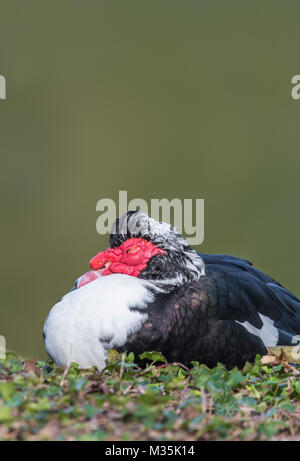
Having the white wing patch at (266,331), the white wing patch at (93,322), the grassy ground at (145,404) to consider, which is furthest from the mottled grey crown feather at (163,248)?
the grassy ground at (145,404)

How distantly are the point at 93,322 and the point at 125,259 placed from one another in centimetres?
56

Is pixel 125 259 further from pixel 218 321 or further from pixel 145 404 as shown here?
pixel 145 404

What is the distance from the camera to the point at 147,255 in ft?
12.5

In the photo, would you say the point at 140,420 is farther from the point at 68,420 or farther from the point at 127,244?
the point at 127,244

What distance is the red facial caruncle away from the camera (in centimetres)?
381

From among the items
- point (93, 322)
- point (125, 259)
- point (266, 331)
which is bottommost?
point (266, 331)

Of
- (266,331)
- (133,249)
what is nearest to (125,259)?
(133,249)

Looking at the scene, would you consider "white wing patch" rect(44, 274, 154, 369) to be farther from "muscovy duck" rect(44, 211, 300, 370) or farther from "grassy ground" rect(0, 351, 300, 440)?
"grassy ground" rect(0, 351, 300, 440)

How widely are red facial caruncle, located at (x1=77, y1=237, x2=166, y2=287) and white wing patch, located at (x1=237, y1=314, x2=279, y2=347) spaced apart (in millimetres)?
616

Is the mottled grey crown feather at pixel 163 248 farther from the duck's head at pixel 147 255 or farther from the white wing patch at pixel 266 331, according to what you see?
the white wing patch at pixel 266 331

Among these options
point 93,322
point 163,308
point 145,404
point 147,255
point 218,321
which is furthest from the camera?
point 147,255

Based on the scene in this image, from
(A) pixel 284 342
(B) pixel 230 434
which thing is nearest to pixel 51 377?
(B) pixel 230 434

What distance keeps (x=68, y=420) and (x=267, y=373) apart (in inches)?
53.9

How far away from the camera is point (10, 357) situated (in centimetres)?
333
